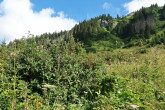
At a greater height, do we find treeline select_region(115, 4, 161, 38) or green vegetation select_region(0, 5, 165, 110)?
treeline select_region(115, 4, 161, 38)

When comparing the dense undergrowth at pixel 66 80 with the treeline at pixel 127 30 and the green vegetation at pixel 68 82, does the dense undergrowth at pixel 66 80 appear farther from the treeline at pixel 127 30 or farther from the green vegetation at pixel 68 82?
the treeline at pixel 127 30

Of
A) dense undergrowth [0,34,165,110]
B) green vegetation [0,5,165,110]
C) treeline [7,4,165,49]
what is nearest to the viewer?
green vegetation [0,5,165,110]

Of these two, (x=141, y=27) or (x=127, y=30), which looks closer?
(x=141, y=27)

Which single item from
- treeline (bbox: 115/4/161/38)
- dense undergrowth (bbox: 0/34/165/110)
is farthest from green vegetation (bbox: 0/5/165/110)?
treeline (bbox: 115/4/161/38)

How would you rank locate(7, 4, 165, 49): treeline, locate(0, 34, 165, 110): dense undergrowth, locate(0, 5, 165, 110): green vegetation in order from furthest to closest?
1. locate(7, 4, 165, 49): treeline
2. locate(0, 34, 165, 110): dense undergrowth
3. locate(0, 5, 165, 110): green vegetation

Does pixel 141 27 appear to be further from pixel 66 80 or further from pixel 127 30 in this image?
pixel 66 80

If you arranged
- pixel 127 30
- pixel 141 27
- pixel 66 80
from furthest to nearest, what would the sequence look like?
pixel 127 30 → pixel 141 27 → pixel 66 80

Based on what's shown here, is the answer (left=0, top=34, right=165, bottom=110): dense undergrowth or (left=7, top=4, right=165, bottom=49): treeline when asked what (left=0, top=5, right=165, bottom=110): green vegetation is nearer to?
(left=0, top=34, right=165, bottom=110): dense undergrowth

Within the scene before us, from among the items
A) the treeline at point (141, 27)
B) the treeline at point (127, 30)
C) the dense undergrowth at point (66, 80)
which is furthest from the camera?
the treeline at point (127, 30)

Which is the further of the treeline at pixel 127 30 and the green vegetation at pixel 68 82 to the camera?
the treeline at pixel 127 30

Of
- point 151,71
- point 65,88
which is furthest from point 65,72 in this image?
point 151,71

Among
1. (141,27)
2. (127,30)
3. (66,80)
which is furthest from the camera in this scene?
(127,30)

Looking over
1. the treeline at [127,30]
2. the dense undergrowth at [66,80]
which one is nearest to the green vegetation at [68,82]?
the dense undergrowth at [66,80]

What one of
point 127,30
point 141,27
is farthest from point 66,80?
point 127,30
